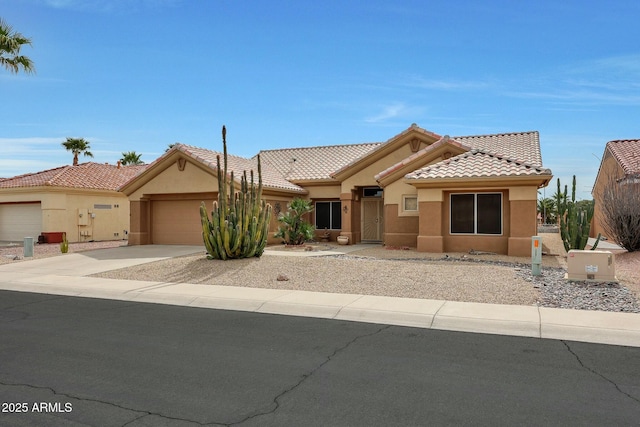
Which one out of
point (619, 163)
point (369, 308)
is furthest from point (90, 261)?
point (619, 163)

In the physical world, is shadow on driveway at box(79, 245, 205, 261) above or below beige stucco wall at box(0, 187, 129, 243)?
below

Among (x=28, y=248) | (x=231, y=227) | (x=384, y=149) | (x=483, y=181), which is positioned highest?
(x=384, y=149)

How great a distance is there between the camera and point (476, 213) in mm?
19156

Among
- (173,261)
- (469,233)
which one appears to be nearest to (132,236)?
(173,261)

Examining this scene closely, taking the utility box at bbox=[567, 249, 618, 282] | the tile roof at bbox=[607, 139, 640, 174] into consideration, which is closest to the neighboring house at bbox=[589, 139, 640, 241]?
the tile roof at bbox=[607, 139, 640, 174]

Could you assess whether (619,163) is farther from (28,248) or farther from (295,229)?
(28,248)

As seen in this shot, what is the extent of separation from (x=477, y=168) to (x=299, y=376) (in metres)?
15.0

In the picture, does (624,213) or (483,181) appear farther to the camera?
(483,181)

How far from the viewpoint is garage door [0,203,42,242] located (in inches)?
1144

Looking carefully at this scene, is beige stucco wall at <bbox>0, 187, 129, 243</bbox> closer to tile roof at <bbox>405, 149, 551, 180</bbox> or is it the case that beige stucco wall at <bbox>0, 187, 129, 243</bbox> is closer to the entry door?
the entry door

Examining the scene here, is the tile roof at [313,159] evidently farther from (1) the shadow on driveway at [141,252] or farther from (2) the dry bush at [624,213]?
(2) the dry bush at [624,213]

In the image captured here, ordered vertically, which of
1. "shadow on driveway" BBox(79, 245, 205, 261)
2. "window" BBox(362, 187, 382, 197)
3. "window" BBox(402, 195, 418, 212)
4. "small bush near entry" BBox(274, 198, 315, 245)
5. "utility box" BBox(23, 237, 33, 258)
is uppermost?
"window" BBox(362, 187, 382, 197)

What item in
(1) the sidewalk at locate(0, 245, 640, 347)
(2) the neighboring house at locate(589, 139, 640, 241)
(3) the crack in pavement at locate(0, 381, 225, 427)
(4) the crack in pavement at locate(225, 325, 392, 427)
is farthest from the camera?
(2) the neighboring house at locate(589, 139, 640, 241)

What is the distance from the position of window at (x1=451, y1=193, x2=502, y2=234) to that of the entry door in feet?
22.7
